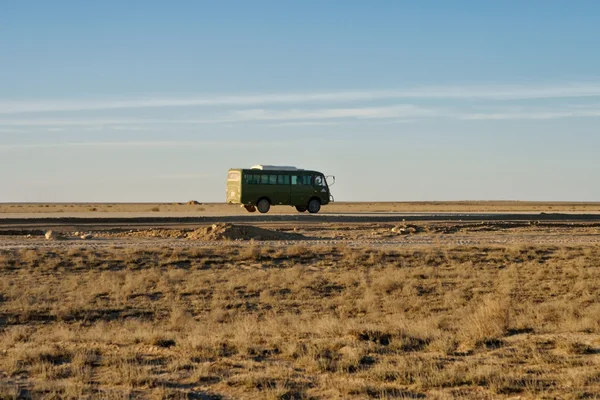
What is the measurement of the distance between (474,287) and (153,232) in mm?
19100

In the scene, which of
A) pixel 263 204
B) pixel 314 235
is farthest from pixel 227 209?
pixel 314 235

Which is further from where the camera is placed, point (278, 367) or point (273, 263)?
point (273, 263)

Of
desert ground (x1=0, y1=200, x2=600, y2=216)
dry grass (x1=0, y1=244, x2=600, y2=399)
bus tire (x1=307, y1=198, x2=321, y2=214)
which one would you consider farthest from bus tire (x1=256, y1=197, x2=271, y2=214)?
dry grass (x1=0, y1=244, x2=600, y2=399)

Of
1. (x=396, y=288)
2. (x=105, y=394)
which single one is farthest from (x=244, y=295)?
(x=105, y=394)

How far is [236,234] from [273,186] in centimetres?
1872

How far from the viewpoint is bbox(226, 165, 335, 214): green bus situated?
5420 cm

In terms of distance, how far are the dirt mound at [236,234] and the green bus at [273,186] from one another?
1721 centimetres

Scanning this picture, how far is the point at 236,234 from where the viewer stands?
36.1 m

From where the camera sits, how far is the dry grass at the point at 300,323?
10.2 m

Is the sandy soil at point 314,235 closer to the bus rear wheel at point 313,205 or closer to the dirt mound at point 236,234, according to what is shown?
the dirt mound at point 236,234

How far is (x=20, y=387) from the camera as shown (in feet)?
33.0

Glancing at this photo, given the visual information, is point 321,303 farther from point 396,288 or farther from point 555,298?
point 555,298

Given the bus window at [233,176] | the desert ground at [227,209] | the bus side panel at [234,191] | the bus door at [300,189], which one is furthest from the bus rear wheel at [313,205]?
the desert ground at [227,209]

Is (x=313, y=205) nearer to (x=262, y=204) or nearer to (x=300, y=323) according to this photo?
(x=262, y=204)
